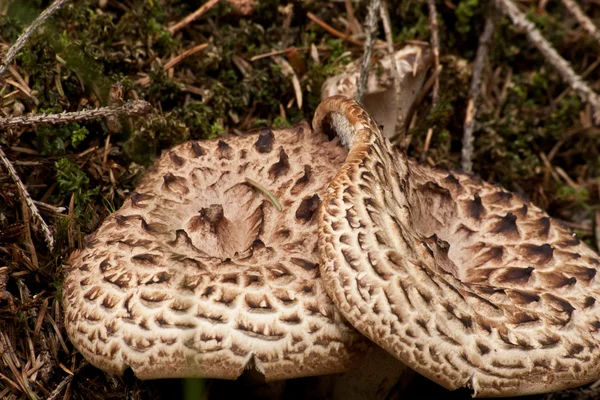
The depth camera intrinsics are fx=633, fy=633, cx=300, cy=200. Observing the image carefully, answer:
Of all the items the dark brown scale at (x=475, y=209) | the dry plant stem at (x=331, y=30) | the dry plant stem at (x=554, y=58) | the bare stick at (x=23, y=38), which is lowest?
the dark brown scale at (x=475, y=209)

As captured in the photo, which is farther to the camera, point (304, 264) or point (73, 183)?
point (73, 183)

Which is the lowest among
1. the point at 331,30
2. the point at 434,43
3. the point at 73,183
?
the point at 73,183

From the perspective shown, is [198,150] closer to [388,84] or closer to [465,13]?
[388,84]

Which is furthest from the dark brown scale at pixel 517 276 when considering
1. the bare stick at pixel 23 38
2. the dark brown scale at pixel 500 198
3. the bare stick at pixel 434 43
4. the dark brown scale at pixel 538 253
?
the bare stick at pixel 23 38

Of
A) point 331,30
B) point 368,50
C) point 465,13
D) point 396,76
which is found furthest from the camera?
point 465,13

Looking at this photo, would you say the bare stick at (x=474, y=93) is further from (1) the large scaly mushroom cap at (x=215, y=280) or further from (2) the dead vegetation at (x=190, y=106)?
(1) the large scaly mushroom cap at (x=215, y=280)

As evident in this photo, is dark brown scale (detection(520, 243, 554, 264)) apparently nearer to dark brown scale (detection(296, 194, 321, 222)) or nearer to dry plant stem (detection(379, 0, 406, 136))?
dark brown scale (detection(296, 194, 321, 222))

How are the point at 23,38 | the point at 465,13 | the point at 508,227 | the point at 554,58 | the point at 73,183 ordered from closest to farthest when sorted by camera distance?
the point at 23,38, the point at 508,227, the point at 73,183, the point at 554,58, the point at 465,13

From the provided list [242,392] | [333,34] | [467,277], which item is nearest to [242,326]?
[242,392]

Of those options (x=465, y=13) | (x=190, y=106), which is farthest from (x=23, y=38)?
(x=465, y=13)
